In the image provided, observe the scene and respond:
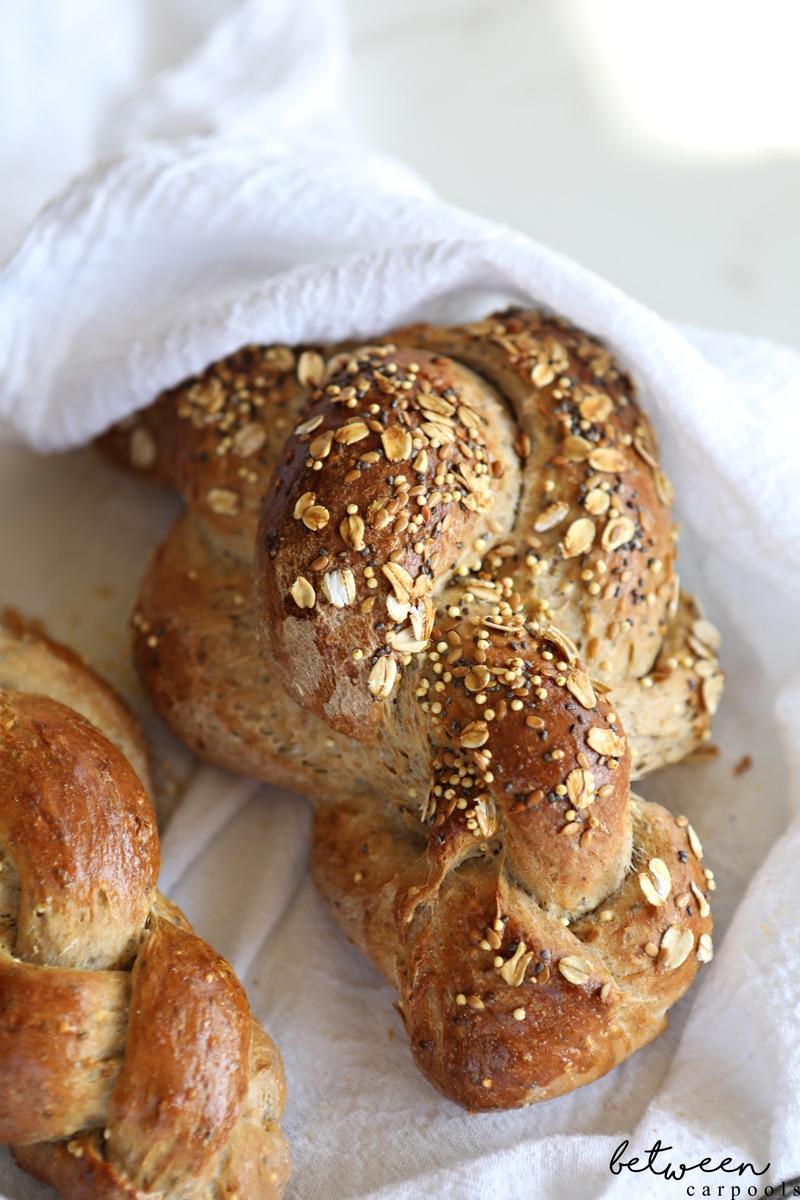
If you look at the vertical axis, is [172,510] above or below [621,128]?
below

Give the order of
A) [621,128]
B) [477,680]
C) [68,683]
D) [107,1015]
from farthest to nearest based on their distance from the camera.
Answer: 1. [621,128]
2. [68,683]
3. [477,680]
4. [107,1015]

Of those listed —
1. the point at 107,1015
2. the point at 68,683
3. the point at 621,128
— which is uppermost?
the point at 621,128

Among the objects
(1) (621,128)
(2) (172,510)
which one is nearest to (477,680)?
(2) (172,510)

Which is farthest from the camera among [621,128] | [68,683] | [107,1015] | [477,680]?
[621,128]

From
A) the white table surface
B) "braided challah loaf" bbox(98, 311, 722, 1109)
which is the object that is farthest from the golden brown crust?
the white table surface

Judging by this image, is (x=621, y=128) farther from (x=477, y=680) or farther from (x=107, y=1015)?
(x=107, y=1015)

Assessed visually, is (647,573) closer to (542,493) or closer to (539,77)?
(542,493)

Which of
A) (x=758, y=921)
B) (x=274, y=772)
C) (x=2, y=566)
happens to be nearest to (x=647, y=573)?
(x=758, y=921)
